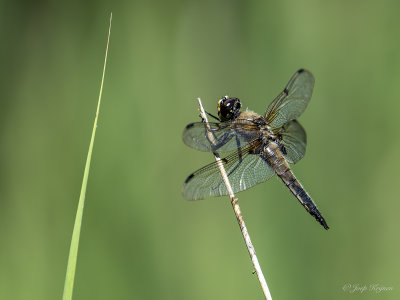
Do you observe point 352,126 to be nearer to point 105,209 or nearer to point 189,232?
A: point 189,232

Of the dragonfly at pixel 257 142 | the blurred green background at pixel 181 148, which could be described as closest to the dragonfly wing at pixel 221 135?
the dragonfly at pixel 257 142

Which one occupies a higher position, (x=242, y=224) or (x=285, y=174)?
→ (x=285, y=174)

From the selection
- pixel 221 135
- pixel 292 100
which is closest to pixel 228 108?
pixel 221 135

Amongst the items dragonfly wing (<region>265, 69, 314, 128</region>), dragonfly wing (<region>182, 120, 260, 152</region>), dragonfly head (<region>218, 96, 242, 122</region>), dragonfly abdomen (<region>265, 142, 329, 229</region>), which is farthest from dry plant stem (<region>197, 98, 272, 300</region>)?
dragonfly wing (<region>265, 69, 314, 128</region>)

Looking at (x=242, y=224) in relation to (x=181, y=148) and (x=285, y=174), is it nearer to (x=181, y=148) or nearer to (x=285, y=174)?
(x=285, y=174)

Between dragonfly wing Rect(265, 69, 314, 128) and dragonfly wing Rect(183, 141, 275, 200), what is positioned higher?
dragonfly wing Rect(265, 69, 314, 128)

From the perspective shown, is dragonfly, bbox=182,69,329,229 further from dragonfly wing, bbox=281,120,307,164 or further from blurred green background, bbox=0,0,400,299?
blurred green background, bbox=0,0,400,299

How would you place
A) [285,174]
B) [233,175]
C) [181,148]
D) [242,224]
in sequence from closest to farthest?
[242,224]
[233,175]
[285,174]
[181,148]
